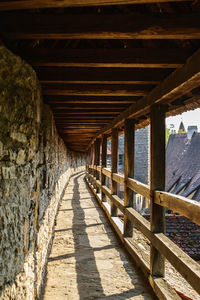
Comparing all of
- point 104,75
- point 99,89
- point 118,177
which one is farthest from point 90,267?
point 104,75

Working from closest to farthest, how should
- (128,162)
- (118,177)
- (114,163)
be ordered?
1. (128,162)
2. (118,177)
3. (114,163)

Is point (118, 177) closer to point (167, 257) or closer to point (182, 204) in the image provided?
point (167, 257)

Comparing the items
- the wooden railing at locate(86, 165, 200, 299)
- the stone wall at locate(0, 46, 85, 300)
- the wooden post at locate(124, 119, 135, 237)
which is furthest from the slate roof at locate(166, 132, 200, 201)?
the stone wall at locate(0, 46, 85, 300)

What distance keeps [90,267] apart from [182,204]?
186 centimetres

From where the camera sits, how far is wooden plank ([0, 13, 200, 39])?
1569 millimetres

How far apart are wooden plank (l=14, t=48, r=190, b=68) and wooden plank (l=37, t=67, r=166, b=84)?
387 mm

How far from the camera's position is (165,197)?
2537 millimetres

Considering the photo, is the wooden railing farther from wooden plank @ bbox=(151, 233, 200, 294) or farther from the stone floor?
the stone floor

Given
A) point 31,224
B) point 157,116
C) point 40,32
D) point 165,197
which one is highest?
point 40,32

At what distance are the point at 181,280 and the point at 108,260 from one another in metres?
1.00

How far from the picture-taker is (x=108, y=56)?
2025mm

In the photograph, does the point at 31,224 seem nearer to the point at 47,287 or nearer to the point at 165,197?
the point at 47,287

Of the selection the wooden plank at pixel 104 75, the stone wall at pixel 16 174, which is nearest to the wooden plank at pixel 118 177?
the wooden plank at pixel 104 75

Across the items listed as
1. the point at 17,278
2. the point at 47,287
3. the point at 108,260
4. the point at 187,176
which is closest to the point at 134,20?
the point at 17,278
